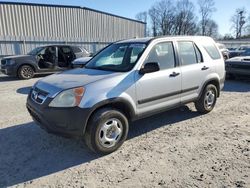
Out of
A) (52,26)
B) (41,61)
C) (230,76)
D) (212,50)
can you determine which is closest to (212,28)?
(52,26)

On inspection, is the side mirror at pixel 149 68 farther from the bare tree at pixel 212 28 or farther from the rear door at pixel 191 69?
the bare tree at pixel 212 28

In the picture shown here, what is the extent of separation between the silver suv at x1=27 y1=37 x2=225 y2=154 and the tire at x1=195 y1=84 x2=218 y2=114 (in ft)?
0.07

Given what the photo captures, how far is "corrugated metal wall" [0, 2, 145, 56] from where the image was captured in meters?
17.4

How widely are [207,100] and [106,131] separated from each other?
2979mm

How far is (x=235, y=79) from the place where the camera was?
11102mm

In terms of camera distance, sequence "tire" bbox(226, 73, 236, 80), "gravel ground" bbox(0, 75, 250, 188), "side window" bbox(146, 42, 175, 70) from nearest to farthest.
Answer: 1. "gravel ground" bbox(0, 75, 250, 188)
2. "side window" bbox(146, 42, 175, 70)
3. "tire" bbox(226, 73, 236, 80)

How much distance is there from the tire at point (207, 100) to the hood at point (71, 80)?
8.12ft

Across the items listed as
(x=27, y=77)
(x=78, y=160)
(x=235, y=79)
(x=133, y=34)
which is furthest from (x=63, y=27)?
(x=78, y=160)

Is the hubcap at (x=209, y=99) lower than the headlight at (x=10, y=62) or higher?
lower

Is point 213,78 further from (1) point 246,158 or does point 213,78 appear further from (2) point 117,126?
(2) point 117,126

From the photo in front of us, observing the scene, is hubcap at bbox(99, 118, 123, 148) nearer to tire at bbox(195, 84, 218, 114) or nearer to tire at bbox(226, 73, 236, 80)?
tire at bbox(195, 84, 218, 114)

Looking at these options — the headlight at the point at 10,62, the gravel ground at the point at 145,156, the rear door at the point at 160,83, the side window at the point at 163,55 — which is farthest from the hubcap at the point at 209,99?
the headlight at the point at 10,62

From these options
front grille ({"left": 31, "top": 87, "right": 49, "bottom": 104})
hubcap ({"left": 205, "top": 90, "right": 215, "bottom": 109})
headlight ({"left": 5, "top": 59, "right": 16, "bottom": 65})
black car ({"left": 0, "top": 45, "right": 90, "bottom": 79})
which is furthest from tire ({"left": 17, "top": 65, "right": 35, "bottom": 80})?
hubcap ({"left": 205, "top": 90, "right": 215, "bottom": 109})

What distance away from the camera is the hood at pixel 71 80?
380 centimetres
